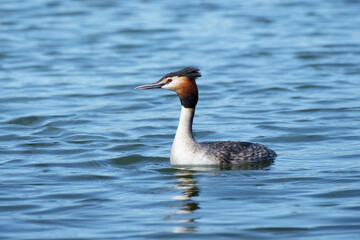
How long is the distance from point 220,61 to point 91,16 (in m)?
8.26

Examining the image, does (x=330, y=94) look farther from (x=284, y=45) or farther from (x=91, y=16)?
(x=91, y=16)

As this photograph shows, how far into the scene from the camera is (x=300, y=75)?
733 inches

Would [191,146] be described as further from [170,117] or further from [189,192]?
[170,117]

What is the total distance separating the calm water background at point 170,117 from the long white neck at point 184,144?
7.7 inches

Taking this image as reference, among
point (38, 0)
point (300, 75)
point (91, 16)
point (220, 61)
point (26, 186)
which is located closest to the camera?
point (26, 186)

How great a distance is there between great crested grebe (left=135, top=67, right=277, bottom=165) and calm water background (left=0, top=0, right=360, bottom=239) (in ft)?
0.80

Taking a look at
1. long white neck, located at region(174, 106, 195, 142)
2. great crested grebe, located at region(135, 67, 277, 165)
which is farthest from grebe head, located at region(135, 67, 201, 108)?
long white neck, located at region(174, 106, 195, 142)

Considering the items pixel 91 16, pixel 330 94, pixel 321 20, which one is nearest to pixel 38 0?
pixel 91 16

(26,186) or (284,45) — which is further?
(284,45)

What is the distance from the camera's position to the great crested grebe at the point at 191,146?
35.0 feet

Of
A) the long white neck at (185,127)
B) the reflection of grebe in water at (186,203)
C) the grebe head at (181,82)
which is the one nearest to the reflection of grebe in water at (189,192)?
the reflection of grebe in water at (186,203)

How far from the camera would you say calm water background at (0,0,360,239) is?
859 centimetres

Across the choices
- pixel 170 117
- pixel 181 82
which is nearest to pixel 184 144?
pixel 181 82

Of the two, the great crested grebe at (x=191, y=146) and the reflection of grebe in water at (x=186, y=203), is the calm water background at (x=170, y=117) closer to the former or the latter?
the reflection of grebe in water at (x=186, y=203)
